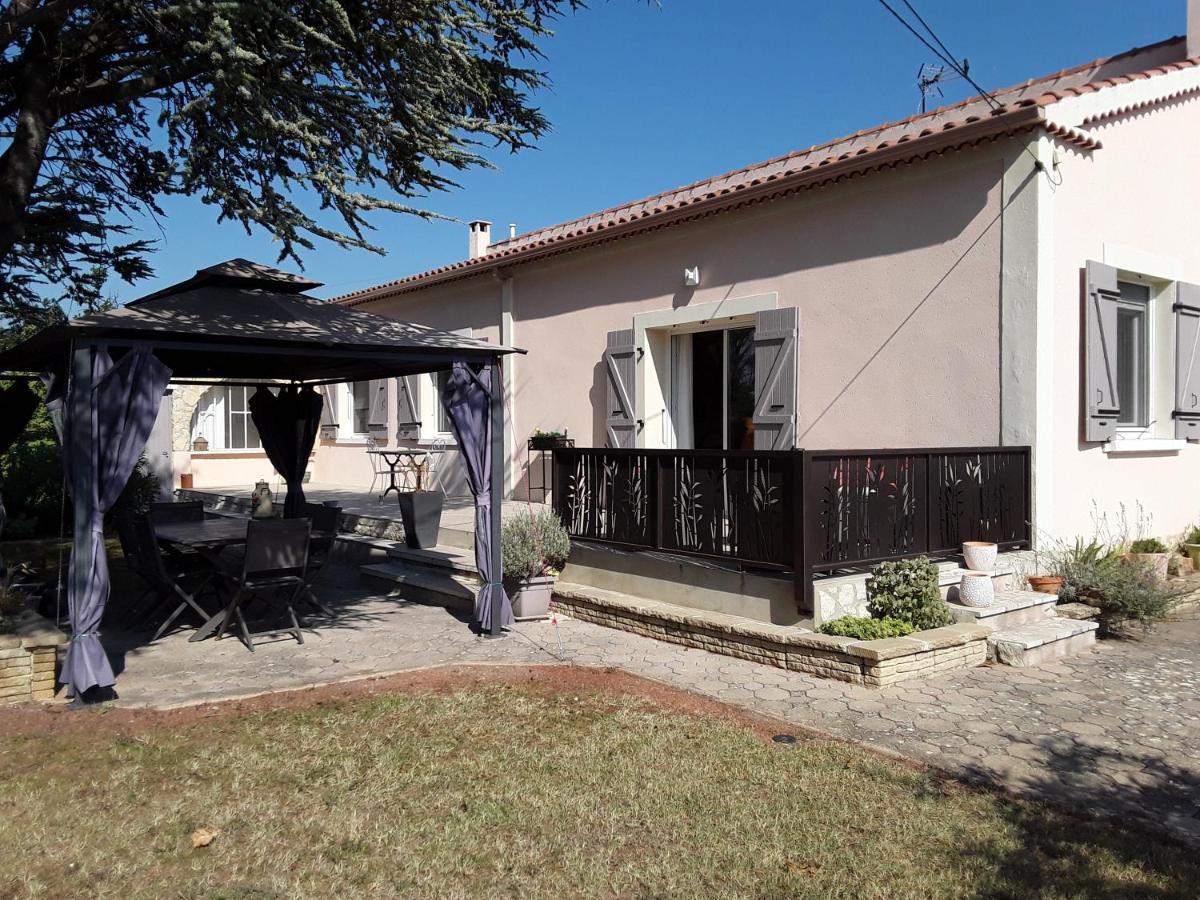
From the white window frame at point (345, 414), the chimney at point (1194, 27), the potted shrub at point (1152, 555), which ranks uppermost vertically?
the chimney at point (1194, 27)

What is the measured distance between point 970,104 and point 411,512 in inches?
279

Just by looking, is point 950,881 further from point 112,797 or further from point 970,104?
point 970,104

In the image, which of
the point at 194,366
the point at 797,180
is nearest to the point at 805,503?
the point at 797,180

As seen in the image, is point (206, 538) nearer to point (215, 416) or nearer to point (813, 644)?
point (813, 644)

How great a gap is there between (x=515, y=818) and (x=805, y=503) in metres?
3.02

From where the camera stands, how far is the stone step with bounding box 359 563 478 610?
25.6 feet

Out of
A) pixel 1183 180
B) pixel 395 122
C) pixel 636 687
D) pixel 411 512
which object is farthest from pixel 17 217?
pixel 1183 180

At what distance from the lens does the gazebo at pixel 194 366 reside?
197 inches

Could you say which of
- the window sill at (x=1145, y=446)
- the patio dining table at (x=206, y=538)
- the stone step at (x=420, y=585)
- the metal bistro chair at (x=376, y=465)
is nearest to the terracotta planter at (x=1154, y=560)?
the window sill at (x=1145, y=446)

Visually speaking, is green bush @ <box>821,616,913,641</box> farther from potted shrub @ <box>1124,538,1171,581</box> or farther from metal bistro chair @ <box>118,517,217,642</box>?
metal bistro chair @ <box>118,517,217,642</box>

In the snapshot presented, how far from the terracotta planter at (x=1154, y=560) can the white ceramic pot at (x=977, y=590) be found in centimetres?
193

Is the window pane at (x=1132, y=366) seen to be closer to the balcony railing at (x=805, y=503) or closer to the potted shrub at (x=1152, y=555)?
the potted shrub at (x=1152, y=555)

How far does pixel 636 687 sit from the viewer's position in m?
5.34

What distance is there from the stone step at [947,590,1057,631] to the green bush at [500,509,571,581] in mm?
3060
